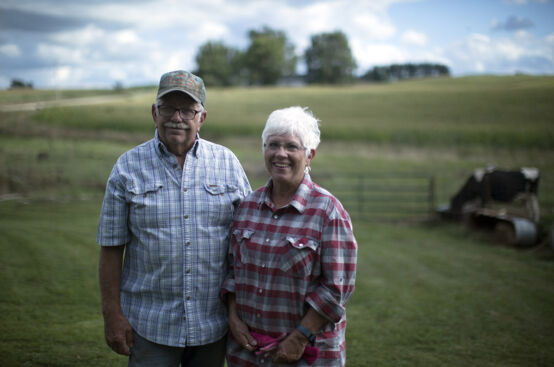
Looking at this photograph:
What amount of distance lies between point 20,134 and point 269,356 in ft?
68.4

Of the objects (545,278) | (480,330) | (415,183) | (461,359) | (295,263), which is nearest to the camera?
(295,263)

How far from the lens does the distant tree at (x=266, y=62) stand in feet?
171

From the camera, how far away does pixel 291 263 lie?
68.5 inches

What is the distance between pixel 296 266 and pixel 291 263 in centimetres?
2

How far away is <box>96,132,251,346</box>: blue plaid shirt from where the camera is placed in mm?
1862

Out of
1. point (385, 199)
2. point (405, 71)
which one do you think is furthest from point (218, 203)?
point (405, 71)

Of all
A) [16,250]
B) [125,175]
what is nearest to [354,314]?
[125,175]

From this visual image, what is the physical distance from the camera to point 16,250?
6.99m

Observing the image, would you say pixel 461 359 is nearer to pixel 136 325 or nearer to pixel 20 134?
pixel 136 325

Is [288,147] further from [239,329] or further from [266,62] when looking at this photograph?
[266,62]

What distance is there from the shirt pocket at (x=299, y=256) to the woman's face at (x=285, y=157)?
0.86 ft

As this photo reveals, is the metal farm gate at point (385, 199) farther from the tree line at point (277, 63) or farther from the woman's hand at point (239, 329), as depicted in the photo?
the tree line at point (277, 63)

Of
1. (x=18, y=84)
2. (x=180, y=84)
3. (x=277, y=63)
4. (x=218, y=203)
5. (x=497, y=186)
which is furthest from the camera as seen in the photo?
(x=277, y=63)

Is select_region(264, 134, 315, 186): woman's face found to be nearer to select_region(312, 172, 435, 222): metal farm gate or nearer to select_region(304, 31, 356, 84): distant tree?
select_region(312, 172, 435, 222): metal farm gate
